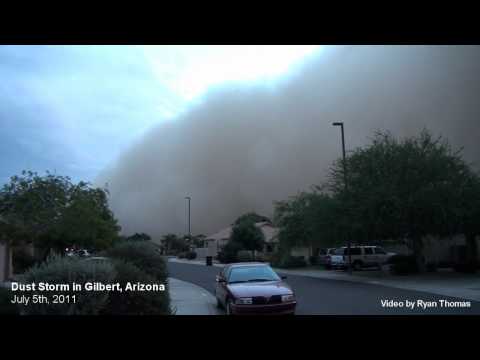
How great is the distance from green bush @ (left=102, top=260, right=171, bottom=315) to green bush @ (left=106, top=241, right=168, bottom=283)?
14.8 feet

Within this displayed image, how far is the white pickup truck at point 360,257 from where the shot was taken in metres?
31.8

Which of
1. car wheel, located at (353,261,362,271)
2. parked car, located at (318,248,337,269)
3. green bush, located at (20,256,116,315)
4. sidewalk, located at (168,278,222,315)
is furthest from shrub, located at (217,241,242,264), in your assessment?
green bush, located at (20,256,116,315)

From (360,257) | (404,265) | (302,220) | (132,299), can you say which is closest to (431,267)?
(404,265)

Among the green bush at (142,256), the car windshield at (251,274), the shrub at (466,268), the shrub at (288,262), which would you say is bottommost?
the shrub at (288,262)

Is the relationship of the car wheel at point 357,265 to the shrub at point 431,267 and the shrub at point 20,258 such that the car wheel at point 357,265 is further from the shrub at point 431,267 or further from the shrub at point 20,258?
the shrub at point 20,258

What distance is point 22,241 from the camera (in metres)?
17.7

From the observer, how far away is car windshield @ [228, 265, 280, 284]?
1148 centimetres

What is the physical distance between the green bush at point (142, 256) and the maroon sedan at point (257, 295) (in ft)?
6.18

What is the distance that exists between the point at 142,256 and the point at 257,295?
12.7 ft

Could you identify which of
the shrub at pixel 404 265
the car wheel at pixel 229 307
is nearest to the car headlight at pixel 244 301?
the car wheel at pixel 229 307

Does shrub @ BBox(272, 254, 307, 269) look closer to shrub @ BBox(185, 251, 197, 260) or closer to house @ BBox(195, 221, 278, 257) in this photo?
house @ BBox(195, 221, 278, 257)

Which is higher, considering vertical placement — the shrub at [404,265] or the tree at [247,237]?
the tree at [247,237]

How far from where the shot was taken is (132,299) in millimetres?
7094
